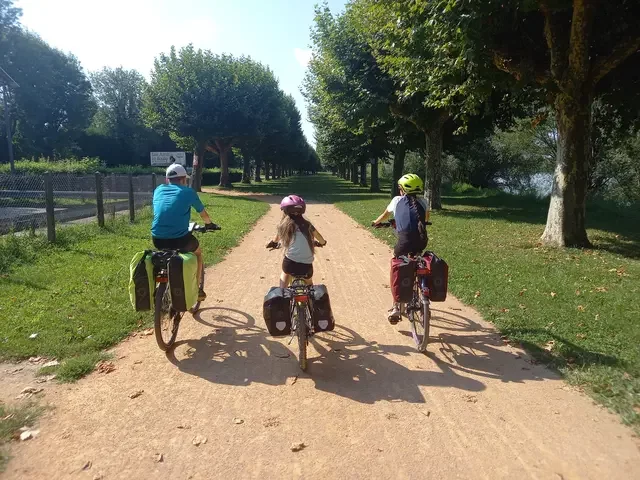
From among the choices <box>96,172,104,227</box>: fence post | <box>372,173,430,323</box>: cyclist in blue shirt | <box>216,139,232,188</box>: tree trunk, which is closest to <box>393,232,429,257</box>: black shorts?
<box>372,173,430,323</box>: cyclist in blue shirt

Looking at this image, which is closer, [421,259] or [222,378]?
[222,378]

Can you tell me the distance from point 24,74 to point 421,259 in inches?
→ 2264

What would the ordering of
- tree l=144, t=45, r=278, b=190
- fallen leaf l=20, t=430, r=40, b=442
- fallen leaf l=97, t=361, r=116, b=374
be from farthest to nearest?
tree l=144, t=45, r=278, b=190 < fallen leaf l=97, t=361, r=116, b=374 < fallen leaf l=20, t=430, r=40, b=442

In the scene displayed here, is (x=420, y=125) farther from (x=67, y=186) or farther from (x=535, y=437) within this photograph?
(x=535, y=437)

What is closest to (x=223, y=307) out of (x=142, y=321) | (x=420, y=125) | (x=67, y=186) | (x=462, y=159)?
(x=142, y=321)

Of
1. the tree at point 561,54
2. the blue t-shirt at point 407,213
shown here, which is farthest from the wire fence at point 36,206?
the tree at point 561,54

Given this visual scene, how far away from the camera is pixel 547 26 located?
33.6 ft

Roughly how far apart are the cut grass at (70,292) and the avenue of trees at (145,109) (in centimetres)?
1583

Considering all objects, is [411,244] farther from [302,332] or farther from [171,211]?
[171,211]

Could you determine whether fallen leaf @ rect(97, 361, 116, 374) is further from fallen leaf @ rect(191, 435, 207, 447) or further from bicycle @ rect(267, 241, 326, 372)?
bicycle @ rect(267, 241, 326, 372)

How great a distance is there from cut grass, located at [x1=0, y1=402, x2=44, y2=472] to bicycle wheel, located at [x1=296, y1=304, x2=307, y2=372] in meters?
2.12

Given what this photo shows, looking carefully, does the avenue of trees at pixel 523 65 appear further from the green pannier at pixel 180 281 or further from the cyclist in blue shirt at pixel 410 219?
the green pannier at pixel 180 281

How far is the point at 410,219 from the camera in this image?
5160 mm

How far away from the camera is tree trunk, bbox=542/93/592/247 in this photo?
1053 cm
